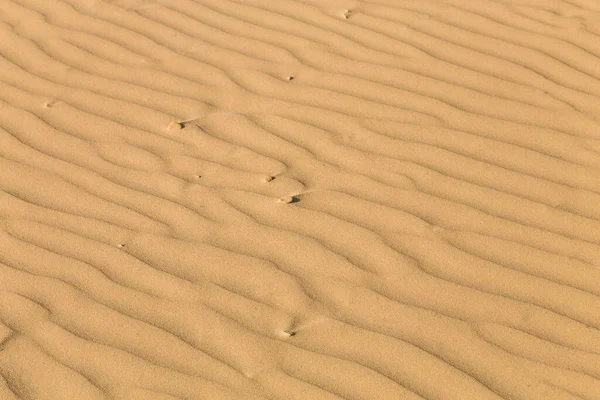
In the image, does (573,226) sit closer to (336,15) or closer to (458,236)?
(458,236)

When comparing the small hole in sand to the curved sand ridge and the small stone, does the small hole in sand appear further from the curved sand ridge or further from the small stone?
the small stone

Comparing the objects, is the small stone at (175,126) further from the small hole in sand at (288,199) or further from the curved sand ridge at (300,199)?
the small hole in sand at (288,199)

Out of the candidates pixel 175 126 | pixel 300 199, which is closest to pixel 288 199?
pixel 300 199

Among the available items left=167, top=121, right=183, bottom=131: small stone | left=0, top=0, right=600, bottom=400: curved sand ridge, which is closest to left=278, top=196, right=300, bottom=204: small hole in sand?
left=0, top=0, right=600, bottom=400: curved sand ridge

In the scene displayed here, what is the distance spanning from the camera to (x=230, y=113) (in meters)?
4.07

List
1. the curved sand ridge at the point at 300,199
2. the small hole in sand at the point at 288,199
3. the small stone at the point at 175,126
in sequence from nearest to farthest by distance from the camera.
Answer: the curved sand ridge at the point at 300,199 → the small hole in sand at the point at 288,199 → the small stone at the point at 175,126

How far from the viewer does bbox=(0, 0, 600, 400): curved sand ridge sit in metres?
2.82

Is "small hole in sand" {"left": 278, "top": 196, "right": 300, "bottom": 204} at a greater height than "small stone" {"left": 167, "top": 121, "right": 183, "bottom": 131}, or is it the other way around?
"small hole in sand" {"left": 278, "top": 196, "right": 300, "bottom": 204}

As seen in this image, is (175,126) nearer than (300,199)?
No

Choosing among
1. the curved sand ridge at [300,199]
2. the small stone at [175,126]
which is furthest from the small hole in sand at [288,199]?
the small stone at [175,126]

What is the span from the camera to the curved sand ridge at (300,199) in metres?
2.82

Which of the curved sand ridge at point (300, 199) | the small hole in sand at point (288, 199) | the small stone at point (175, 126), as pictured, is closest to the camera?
the curved sand ridge at point (300, 199)

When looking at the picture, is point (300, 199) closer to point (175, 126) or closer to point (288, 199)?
point (288, 199)

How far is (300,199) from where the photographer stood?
3529 millimetres
